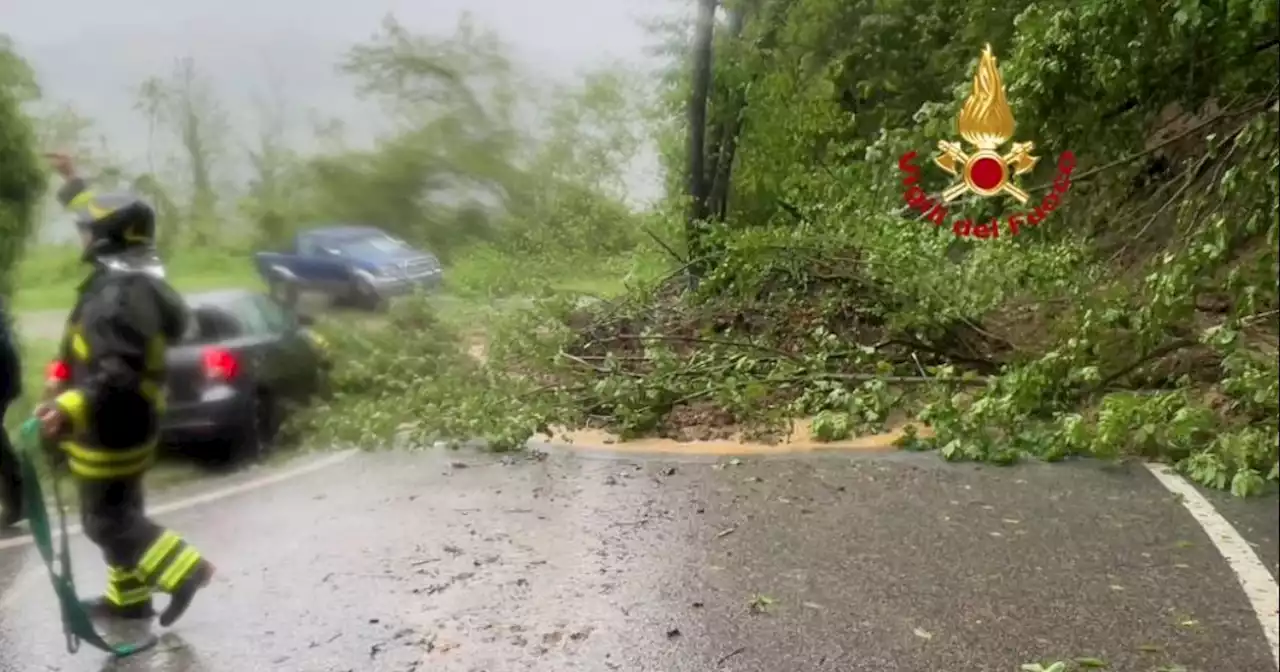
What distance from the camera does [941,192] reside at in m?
1.60

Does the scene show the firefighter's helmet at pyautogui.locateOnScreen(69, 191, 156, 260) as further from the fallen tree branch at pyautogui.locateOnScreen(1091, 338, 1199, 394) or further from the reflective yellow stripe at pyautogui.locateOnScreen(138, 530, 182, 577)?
the fallen tree branch at pyautogui.locateOnScreen(1091, 338, 1199, 394)

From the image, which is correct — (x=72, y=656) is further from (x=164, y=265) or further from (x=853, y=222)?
(x=853, y=222)

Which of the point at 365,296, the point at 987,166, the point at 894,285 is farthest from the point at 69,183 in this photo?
the point at 987,166

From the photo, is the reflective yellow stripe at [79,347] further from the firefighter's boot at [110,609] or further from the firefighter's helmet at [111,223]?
the firefighter's boot at [110,609]

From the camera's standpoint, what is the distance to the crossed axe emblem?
5.15 ft

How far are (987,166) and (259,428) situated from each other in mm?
1031

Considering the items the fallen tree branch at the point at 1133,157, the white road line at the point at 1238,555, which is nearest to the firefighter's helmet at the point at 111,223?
the fallen tree branch at the point at 1133,157

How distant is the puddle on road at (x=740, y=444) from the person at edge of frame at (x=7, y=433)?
69cm

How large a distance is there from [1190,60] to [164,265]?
1.31 m

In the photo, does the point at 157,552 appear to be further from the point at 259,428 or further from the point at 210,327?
the point at 210,327

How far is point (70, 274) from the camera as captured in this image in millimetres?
1370

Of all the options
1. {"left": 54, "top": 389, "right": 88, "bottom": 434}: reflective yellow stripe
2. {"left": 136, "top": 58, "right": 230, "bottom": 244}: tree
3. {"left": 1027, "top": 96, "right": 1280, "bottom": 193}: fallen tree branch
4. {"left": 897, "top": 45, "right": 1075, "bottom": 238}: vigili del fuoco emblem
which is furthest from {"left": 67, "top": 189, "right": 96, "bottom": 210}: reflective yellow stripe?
{"left": 1027, "top": 96, "right": 1280, "bottom": 193}: fallen tree branch

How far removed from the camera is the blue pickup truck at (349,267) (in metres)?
1.46

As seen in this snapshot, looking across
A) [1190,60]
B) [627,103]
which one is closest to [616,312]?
[627,103]
